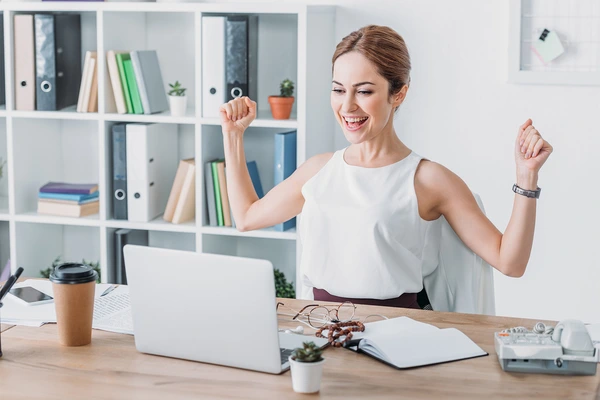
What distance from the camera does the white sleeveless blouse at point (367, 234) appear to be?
2.12 meters

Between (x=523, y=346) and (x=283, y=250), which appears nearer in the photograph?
(x=523, y=346)

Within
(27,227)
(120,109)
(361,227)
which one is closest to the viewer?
(361,227)

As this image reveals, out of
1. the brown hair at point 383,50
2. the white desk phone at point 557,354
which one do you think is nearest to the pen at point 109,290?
the brown hair at point 383,50

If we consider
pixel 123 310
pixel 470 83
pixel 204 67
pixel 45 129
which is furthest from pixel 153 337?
pixel 45 129

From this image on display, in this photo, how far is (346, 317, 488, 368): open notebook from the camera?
1602 mm

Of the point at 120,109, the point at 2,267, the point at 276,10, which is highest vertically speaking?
the point at 276,10

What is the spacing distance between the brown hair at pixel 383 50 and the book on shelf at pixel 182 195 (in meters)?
1.33

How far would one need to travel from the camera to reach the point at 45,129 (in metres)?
3.68

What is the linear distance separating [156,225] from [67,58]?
0.80m

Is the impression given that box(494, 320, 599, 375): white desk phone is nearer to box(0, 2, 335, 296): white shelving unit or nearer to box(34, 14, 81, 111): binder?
box(0, 2, 335, 296): white shelving unit

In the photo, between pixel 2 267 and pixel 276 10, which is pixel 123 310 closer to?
pixel 276 10

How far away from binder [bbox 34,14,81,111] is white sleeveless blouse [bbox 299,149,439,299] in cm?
164

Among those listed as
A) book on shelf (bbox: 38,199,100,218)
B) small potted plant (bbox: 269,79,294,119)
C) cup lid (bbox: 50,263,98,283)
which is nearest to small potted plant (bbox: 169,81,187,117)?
small potted plant (bbox: 269,79,294,119)

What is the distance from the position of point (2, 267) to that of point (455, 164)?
6.86 ft
